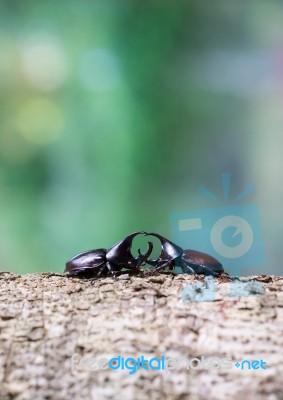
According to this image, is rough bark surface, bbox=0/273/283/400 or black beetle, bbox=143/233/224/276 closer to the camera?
rough bark surface, bbox=0/273/283/400

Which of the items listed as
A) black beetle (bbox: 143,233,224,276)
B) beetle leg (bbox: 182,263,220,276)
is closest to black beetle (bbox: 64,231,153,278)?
black beetle (bbox: 143,233,224,276)

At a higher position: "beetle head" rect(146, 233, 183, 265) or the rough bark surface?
"beetle head" rect(146, 233, 183, 265)

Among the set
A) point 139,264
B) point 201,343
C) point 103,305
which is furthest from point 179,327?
point 139,264

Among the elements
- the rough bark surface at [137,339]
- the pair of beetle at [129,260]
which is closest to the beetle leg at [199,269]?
the pair of beetle at [129,260]

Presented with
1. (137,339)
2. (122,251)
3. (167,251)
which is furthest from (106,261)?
(137,339)

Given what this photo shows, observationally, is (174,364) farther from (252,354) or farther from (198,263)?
(198,263)

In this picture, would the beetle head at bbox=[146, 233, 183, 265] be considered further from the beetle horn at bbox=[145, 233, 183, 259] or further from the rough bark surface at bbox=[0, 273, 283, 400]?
the rough bark surface at bbox=[0, 273, 283, 400]

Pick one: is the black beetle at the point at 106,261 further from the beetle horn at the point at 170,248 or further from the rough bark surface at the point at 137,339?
the rough bark surface at the point at 137,339
